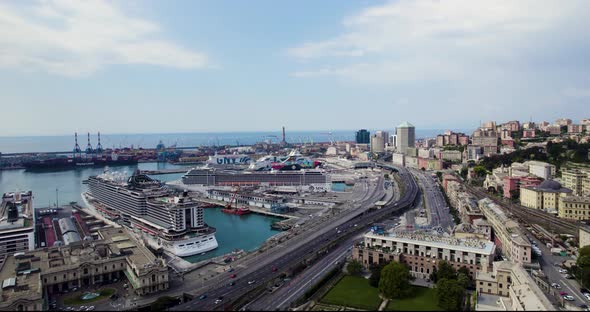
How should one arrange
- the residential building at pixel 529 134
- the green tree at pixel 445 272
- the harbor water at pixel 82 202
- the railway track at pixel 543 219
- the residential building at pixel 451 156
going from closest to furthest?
the green tree at pixel 445 272 < the railway track at pixel 543 219 < the harbor water at pixel 82 202 < the residential building at pixel 529 134 < the residential building at pixel 451 156

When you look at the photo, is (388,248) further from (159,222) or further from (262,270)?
(159,222)

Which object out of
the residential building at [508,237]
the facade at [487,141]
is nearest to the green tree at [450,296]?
the residential building at [508,237]

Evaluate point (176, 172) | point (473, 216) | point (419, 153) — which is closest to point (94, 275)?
point (473, 216)

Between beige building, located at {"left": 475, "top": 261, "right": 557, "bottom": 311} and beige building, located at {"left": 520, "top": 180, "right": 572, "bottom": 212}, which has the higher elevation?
beige building, located at {"left": 520, "top": 180, "right": 572, "bottom": 212}

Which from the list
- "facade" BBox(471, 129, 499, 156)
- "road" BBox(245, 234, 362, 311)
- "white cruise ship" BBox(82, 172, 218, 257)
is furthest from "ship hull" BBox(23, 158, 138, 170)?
"road" BBox(245, 234, 362, 311)

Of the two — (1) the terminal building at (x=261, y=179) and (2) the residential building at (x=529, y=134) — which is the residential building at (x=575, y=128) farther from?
(1) the terminal building at (x=261, y=179)

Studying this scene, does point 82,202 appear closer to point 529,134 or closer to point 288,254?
point 288,254

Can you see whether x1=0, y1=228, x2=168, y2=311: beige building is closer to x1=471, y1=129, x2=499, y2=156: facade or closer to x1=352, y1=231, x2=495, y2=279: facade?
x1=352, y1=231, x2=495, y2=279: facade
